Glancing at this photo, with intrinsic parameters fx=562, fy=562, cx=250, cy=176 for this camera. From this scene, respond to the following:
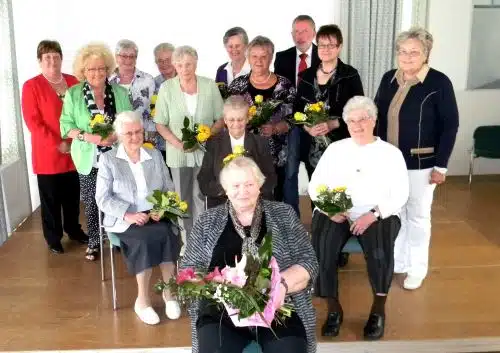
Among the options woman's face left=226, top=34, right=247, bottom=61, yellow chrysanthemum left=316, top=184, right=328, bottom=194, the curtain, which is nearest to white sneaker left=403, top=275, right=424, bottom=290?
yellow chrysanthemum left=316, top=184, right=328, bottom=194

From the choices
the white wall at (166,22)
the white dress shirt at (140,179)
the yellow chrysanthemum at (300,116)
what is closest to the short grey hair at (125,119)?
the white dress shirt at (140,179)

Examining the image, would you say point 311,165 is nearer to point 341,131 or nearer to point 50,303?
point 341,131

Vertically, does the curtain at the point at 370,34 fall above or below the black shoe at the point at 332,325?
above

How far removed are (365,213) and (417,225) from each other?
0.66 metres

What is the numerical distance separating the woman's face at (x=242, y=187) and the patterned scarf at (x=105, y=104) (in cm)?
161

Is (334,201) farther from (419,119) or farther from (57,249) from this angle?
(57,249)

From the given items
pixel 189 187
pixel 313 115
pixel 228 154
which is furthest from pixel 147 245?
pixel 313 115

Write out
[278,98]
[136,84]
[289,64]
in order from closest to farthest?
1. [278,98]
2. [136,84]
3. [289,64]

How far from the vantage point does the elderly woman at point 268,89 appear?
3.91 metres

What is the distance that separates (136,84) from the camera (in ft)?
14.3

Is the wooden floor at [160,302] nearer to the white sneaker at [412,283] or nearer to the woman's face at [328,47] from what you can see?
the white sneaker at [412,283]

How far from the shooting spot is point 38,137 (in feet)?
14.1

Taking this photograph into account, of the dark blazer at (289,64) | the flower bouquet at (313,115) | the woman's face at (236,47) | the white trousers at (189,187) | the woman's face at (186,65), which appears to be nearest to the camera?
the flower bouquet at (313,115)

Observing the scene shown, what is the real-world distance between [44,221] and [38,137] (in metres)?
0.68
